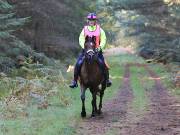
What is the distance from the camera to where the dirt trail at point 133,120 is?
455 inches

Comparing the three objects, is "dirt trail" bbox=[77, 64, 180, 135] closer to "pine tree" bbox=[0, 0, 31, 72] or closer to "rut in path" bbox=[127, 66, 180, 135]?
"rut in path" bbox=[127, 66, 180, 135]

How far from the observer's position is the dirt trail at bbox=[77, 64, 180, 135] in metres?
11.6

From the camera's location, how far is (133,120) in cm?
1341

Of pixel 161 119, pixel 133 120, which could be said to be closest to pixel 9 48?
pixel 133 120

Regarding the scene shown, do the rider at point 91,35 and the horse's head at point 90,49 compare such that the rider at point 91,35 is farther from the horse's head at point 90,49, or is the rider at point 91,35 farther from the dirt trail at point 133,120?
the dirt trail at point 133,120

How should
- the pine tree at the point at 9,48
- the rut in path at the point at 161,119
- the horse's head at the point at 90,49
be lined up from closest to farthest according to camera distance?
the rut in path at the point at 161,119 → the horse's head at the point at 90,49 → the pine tree at the point at 9,48

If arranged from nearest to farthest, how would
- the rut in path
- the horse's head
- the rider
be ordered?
the rut in path
the horse's head
the rider

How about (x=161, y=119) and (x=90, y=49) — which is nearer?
(x=90, y=49)

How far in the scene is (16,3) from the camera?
2797 centimetres

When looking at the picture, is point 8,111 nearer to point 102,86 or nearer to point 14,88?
point 102,86

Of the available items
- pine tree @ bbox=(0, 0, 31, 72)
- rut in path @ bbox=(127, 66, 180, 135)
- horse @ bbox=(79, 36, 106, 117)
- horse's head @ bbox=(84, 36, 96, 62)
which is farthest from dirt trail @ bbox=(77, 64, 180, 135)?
pine tree @ bbox=(0, 0, 31, 72)

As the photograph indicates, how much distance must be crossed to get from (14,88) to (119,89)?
806 centimetres

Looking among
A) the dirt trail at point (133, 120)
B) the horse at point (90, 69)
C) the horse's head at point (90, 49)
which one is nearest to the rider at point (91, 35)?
the horse at point (90, 69)

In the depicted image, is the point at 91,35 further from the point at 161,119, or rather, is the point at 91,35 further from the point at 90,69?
the point at 161,119
